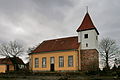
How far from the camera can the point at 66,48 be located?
3994 cm

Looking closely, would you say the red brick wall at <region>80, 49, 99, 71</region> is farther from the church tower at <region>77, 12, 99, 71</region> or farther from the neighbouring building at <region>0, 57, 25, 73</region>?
the neighbouring building at <region>0, 57, 25, 73</region>

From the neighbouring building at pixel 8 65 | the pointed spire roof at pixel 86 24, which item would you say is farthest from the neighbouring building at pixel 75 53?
the neighbouring building at pixel 8 65

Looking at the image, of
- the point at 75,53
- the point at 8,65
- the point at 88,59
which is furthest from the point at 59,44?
the point at 8,65

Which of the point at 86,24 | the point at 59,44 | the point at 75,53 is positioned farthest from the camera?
the point at 59,44

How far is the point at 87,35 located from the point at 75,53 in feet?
16.4

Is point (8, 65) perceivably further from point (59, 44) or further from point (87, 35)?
point (87, 35)

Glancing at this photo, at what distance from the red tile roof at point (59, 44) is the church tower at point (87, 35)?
5.26 ft

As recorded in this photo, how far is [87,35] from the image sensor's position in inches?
1559

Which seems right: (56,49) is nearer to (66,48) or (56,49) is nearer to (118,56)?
(66,48)

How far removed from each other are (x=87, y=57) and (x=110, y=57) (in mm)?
12226

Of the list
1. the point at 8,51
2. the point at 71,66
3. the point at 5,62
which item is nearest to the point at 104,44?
the point at 71,66

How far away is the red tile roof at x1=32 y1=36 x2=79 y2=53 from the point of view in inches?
1587

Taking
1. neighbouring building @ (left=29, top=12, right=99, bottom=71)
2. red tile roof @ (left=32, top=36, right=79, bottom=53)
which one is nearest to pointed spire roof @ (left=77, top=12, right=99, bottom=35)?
neighbouring building @ (left=29, top=12, right=99, bottom=71)

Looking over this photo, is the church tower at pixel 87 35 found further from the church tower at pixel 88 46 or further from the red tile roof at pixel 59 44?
the red tile roof at pixel 59 44
